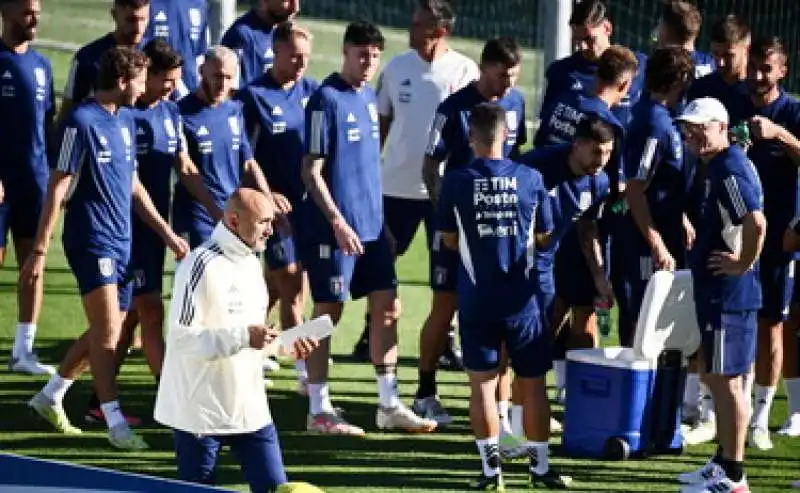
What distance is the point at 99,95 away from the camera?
409 inches

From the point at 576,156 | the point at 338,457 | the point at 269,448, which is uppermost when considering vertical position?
the point at 576,156

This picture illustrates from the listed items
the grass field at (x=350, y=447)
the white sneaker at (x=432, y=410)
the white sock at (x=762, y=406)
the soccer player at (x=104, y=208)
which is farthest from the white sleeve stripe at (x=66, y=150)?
the white sock at (x=762, y=406)

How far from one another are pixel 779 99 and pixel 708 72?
3.14 ft

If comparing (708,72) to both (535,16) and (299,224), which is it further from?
(535,16)

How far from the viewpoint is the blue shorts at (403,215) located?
40.5 feet

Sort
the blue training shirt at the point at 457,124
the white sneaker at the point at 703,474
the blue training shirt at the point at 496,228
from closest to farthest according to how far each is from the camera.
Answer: the blue training shirt at the point at 496,228 < the white sneaker at the point at 703,474 < the blue training shirt at the point at 457,124

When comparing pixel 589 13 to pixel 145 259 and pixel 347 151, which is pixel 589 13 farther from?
pixel 145 259

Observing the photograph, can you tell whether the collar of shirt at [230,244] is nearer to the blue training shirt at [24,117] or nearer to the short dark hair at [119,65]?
the short dark hair at [119,65]

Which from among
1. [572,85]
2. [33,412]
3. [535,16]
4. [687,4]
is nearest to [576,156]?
[572,85]

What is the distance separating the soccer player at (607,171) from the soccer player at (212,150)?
5.64 ft

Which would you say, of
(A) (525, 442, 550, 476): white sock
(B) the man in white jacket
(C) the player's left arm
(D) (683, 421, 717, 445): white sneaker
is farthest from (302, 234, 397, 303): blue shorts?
(B) the man in white jacket

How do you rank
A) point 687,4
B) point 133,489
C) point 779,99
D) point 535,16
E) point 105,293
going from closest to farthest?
point 133,489, point 105,293, point 779,99, point 687,4, point 535,16

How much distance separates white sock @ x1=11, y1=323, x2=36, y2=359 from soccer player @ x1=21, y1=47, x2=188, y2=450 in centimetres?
133

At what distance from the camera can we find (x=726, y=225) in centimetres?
979
